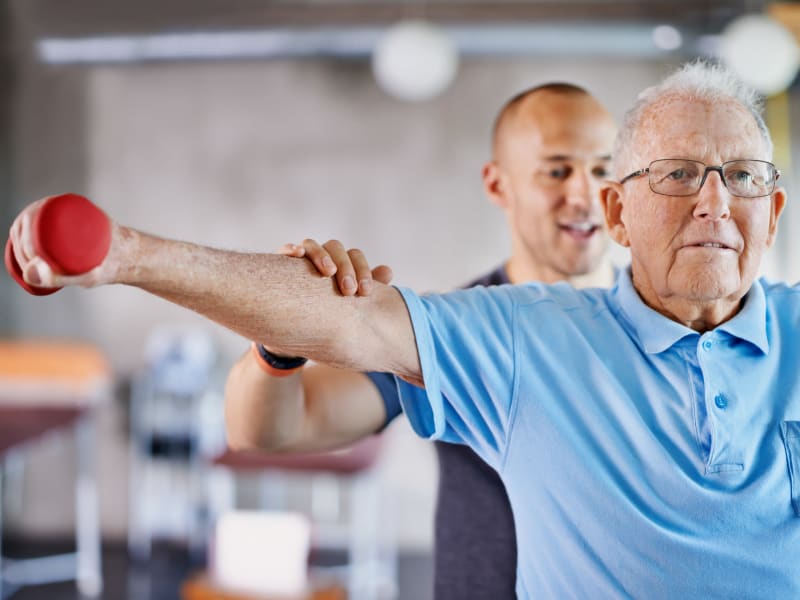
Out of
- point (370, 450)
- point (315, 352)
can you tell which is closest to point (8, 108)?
point (370, 450)

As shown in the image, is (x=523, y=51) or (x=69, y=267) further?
(x=523, y=51)

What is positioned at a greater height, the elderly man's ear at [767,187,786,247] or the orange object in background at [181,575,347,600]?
the elderly man's ear at [767,187,786,247]

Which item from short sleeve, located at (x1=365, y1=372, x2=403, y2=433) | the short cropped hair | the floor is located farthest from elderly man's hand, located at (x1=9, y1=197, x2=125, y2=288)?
the floor

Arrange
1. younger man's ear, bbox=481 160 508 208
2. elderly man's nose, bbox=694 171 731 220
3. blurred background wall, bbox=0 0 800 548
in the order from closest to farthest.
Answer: elderly man's nose, bbox=694 171 731 220 → younger man's ear, bbox=481 160 508 208 → blurred background wall, bbox=0 0 800 548

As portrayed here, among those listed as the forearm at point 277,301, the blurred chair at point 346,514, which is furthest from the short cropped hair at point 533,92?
the blurred chair at point 346,514

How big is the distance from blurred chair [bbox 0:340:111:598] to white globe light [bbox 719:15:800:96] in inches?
130

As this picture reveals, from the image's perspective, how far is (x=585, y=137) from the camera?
1729 mm

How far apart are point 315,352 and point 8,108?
5.11 meters

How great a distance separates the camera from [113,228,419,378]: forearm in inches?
36.1

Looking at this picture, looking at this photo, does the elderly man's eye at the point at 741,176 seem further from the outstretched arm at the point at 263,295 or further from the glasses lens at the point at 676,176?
the outstretched arm at the point at 263,295

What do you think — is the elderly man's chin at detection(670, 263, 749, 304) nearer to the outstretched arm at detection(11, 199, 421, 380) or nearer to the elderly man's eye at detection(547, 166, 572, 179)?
the outstretched arm at detection(11, 199, 421, 380)

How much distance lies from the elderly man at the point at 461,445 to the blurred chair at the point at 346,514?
2607 mm

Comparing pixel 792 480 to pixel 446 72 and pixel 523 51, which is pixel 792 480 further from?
pixel 523 51

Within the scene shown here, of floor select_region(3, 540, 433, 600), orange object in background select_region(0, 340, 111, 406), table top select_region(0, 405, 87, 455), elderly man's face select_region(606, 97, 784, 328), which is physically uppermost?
elderly man's face select_region(606, 97, 784, 328)
